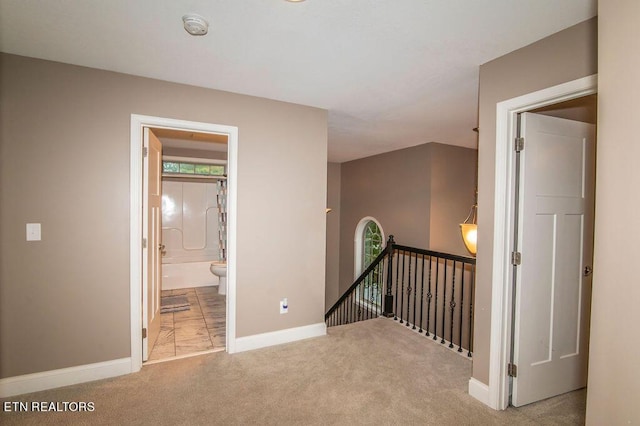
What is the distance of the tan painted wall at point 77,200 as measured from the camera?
2184mm

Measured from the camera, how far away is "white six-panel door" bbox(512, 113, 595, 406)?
2.14m

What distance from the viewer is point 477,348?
7.55 ft

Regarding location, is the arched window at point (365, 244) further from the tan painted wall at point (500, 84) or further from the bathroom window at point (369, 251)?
the tan painted wall at point (500, 84)

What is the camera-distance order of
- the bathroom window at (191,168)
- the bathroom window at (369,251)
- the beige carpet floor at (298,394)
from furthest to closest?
the bathroom window at (369,251) → the bathroom window at (191,168) → the beige carpet floor at (298,394)

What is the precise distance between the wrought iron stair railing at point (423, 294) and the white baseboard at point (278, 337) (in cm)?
109

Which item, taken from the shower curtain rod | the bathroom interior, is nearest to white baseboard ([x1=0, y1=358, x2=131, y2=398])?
the bathroom interior

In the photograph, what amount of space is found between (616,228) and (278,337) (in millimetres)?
2732

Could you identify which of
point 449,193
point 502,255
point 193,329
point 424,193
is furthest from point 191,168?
point 502,255

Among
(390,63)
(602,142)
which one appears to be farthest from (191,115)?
(602,142)

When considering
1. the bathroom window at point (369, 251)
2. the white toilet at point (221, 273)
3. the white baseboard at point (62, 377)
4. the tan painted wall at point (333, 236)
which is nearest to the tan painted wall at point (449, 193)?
the bathroom window at point (369, 251)

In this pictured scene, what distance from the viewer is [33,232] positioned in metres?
2.24

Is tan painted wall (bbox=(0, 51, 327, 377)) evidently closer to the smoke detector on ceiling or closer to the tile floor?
the tile floor

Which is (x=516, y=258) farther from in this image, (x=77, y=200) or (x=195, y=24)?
(x=77, y=200)

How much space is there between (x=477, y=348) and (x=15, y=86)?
3.76 m
